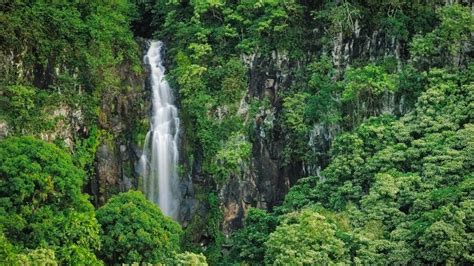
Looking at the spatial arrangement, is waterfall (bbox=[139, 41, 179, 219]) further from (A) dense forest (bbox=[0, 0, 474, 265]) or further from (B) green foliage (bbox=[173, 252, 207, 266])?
(B) green foliage (bbox=[173, 252, 207, 266])

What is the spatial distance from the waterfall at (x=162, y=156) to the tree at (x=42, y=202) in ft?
18.3

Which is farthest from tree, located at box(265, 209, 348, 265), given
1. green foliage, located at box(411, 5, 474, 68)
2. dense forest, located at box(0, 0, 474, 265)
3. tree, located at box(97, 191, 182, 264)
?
green foliage, located at box(411, 5, 474, 68)

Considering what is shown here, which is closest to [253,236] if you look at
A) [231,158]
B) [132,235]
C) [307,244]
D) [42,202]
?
[307,244]

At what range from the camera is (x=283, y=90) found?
26.0 meters

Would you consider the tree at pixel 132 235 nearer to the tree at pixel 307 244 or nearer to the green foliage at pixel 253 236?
the tree at pixel 307 244

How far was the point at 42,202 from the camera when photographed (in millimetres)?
18219

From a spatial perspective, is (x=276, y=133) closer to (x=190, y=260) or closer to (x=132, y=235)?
(x=132, y=235)

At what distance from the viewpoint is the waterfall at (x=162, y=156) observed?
24.5 m

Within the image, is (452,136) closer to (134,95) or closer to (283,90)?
(283,90)

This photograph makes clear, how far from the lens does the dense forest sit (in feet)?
61.4

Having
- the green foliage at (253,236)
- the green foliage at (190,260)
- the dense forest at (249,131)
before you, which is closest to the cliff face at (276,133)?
the dense forest at (249,131)

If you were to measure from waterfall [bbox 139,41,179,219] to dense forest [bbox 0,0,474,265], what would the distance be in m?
0.28

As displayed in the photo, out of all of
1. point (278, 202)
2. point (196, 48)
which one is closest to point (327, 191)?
point (278, 202)

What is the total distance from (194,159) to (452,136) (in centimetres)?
918
